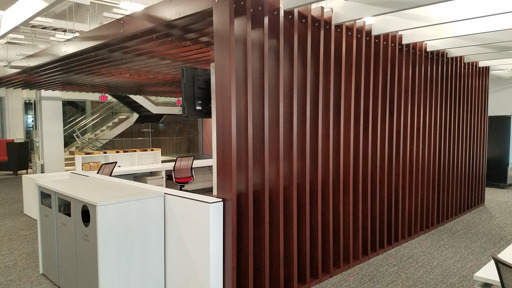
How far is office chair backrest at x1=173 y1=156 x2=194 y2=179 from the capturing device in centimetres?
772

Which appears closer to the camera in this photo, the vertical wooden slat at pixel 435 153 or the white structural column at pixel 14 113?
the vertical wooden slat at pixel 435 153

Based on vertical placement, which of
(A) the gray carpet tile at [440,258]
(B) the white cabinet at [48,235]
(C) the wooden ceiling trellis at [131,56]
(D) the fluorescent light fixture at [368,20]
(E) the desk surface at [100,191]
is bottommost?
(A) the gray carpet tile at [440,258]

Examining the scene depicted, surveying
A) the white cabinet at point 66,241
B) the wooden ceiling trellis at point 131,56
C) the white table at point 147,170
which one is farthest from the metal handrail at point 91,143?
the white cabinet at point 66,241

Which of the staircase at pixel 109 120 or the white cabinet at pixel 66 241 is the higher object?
the staircase at pixel 109 120

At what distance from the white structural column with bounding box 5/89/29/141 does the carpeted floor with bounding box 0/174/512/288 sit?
367 inches

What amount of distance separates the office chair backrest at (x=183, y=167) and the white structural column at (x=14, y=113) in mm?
10733

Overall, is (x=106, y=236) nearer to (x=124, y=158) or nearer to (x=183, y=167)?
(x=183, y=167)

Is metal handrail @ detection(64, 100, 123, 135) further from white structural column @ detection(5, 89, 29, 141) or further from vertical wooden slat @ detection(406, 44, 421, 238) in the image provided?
vertical wooden slat @ detection(406, 44, 421, 238)

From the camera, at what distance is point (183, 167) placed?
7824mm

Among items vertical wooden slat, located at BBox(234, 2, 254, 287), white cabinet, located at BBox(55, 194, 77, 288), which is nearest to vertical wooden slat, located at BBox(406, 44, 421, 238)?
vertical wooden slat, located at BBox(234, 2, 254, 287)

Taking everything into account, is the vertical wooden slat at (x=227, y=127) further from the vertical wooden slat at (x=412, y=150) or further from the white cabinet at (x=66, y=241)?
the vertical wooden slat at (x=412, y=150)

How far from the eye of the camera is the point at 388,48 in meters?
4.92

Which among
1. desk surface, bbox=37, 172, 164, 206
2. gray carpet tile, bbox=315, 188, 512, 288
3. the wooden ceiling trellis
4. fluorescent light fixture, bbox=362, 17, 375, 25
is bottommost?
gray carpet tile, bbox=315, 188, 512, 288

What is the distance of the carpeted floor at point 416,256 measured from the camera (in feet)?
13.3
